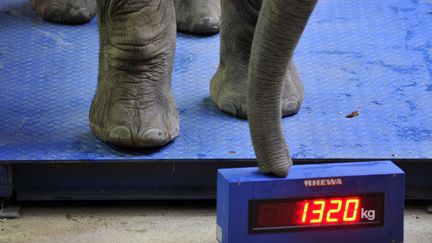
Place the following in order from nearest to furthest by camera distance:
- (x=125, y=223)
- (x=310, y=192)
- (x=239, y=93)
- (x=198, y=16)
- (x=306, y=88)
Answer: (x=310, y=192) → (x=125, y=223) → (x=239, y=93) → (x=306, y=88) → (x=198, y=16)

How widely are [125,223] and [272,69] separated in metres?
0.68

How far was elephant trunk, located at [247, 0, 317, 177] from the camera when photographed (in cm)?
165

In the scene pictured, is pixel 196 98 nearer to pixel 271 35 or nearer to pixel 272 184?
pixel 272 184

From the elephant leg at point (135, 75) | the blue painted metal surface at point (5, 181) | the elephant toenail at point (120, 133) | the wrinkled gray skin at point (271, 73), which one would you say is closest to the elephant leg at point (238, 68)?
the elephant leg at point (135, 75)

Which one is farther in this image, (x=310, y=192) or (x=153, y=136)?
(x=153, y=136)

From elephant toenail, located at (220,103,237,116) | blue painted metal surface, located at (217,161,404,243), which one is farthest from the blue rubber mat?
blue painted metal surface, located at (217,161,404,243)

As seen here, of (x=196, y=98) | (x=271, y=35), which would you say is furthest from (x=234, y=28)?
(x=271, y=35)

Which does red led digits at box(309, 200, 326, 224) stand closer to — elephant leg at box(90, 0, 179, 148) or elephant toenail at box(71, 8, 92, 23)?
elephant leg at box(90, 0, 179, 148)

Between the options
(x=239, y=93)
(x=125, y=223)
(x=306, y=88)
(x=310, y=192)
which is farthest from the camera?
(x=306, y=88)

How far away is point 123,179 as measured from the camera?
233 cm

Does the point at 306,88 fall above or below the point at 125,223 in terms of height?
above

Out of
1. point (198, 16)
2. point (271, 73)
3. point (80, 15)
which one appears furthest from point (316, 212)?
point (80, 15)

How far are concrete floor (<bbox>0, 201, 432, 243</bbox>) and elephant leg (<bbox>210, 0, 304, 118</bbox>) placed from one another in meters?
0.23

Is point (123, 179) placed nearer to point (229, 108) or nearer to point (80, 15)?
point (229, 108)
